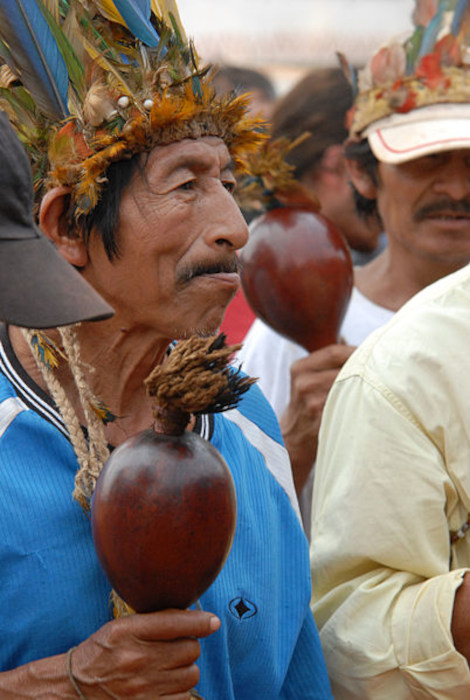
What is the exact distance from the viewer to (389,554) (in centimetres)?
209

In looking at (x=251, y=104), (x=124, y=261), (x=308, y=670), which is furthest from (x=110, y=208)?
(x=251, y=104)

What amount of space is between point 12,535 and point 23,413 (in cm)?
25

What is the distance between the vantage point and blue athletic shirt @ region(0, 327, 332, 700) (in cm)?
181

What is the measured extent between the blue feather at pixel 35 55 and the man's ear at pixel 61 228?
6.9 inches

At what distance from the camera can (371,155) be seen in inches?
150

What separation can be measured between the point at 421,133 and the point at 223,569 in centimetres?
200

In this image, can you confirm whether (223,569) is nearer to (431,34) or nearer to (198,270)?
(198,270)

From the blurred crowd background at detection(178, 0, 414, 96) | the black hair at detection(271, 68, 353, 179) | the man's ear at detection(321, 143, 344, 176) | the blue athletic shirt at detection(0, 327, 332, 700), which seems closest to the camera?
the blue athletic shirt at detection(0, 327, 332, 700)

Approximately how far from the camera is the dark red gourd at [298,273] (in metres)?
2.88

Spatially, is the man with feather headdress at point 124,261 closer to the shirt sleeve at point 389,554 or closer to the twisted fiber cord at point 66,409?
the twisted fiber cord at point 66,409

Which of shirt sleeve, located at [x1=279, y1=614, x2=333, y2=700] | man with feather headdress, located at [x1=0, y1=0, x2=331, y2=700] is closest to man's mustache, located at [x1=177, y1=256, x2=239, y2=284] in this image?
man with feather headdress, located at [x1=0, y1=0, x2=331, y2=700]

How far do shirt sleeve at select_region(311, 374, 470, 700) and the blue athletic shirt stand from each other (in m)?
0.10

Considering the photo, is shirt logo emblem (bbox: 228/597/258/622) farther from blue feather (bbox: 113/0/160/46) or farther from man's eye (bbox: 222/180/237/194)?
blue feather (bbox: 113/0/160/46)

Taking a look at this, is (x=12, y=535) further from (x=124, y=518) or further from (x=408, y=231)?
(x=408, y=231)
